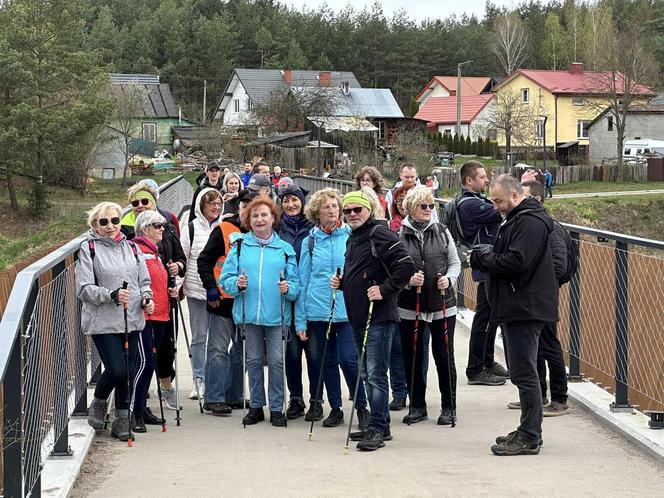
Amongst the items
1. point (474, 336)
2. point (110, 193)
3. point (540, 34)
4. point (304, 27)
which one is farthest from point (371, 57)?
point (474, 336)

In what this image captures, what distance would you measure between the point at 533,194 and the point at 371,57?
125128 millimetres

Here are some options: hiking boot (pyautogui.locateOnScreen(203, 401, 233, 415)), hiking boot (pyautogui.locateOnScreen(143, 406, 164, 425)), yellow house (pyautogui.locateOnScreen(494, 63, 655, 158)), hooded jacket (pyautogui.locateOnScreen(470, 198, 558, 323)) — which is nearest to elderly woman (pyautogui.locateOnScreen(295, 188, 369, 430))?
hiking boot (pyautogui.locateOnScreen(203, 401, 233, 415))

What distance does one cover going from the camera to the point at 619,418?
8000 mm

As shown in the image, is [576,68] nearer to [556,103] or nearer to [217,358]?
[556,103]

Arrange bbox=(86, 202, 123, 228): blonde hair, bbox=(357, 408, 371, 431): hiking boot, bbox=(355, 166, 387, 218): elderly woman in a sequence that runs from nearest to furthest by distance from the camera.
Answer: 1. bbox=(86, 202, 123, 228): blonde hair
2. bbox=(357, 408, 371, 431): hiking boot
3. bbox=(355, 166, 387, 218): elderly woman

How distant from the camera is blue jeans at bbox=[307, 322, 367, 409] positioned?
324 inches

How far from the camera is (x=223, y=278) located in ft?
27.5

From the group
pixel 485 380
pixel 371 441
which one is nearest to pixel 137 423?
pixel 371 441

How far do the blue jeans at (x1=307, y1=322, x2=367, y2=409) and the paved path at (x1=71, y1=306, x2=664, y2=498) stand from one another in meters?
0.29

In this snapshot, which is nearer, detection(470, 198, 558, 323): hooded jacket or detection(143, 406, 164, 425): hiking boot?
detection(470, 198, 558, 323): hooded jacket

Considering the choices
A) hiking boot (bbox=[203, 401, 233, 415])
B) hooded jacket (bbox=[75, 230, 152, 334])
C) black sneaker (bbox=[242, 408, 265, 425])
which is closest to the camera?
hooded jacket (bbox=[75, 230, 152, 334])

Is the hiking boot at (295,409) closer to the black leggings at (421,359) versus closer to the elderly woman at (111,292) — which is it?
the black leggings at (421,359)

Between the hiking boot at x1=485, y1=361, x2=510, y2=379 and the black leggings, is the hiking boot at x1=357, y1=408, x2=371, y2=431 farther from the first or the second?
the hiking boot at x1=485, y1=361, x2=510, y2=379

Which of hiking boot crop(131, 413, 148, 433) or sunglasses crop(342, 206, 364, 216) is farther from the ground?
sunglasses crop(342, 206, 364, 216)
